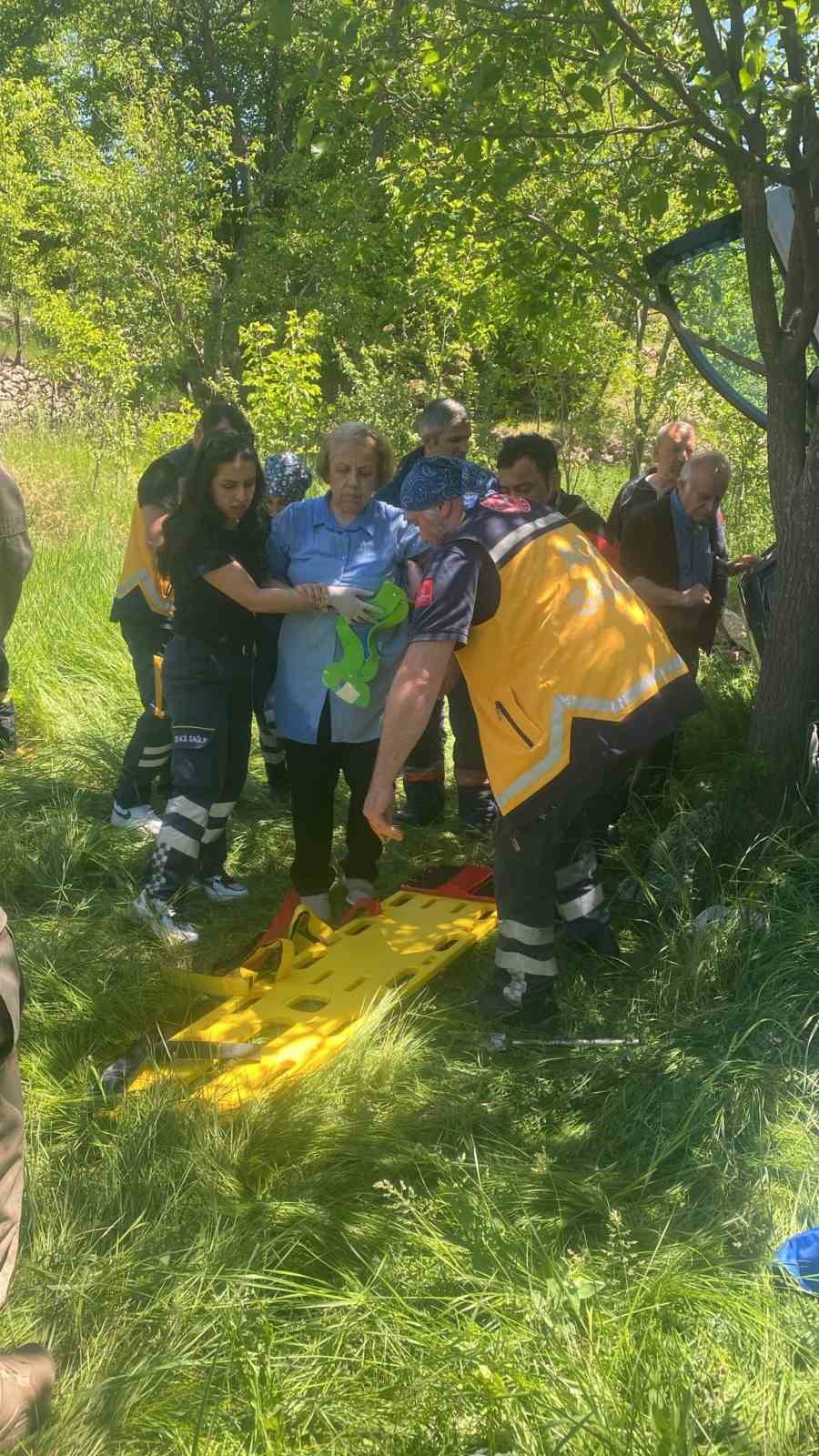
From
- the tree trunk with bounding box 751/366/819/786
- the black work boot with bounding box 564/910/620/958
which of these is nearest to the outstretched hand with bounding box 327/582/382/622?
the black work boot with bounding box 564/910/620/958

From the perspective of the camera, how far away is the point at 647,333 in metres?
12.1

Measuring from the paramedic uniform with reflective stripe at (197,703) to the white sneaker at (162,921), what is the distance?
4 cm

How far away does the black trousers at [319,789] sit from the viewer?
452 centimetres

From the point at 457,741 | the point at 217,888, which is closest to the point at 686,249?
the point at 457,741

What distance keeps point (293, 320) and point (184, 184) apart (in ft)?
17.1

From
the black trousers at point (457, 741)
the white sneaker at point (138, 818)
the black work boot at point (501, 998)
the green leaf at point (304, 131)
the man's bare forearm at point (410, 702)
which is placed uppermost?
the green leaf at point (304, 131)

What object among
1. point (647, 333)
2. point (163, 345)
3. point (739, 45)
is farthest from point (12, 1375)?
point (163, 345)

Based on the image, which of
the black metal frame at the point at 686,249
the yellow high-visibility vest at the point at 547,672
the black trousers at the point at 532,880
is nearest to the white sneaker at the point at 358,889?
the black trousers at the point at 532,880

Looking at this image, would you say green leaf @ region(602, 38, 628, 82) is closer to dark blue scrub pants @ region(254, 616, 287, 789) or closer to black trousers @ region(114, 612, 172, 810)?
dark blue scrub pants @ region(254, 616, 287, 789)

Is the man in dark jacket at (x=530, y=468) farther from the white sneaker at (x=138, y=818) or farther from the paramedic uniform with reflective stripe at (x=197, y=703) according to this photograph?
the white sneaker at (x=138, y=818)

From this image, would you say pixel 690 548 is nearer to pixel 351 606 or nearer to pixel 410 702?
pixel 351 606

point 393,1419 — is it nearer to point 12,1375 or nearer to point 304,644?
Result: point 12,1375

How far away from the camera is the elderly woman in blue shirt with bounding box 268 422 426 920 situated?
439cm

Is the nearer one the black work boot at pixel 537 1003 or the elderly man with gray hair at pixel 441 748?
the black work boot at pixel 537 1003
